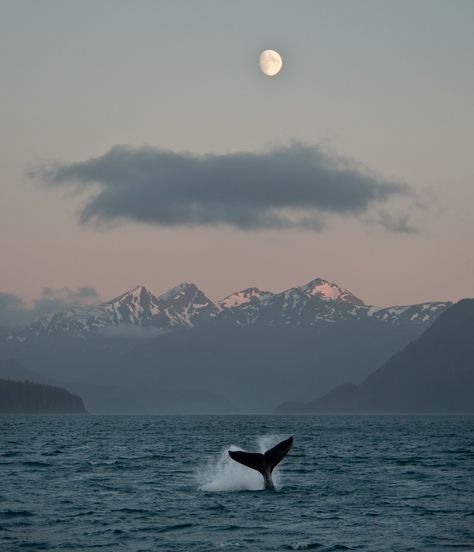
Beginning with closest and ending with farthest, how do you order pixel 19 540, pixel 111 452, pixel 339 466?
1. pixel 19 540
2. pixel 339 466
3. pixel 111 452

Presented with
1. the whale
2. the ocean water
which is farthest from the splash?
the whale

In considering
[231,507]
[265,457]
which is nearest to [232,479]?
[265,457]

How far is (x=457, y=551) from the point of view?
3378cm

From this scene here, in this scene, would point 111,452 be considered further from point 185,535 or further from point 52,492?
point 185,535

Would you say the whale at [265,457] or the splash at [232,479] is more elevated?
the whale at [265,457]

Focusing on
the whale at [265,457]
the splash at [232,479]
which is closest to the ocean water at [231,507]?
the splash at [232,479]

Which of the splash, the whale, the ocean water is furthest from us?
the splash

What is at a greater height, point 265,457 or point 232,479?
point 265,457

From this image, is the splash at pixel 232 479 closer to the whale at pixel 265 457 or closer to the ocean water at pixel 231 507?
the ocean water at pixel 231 507

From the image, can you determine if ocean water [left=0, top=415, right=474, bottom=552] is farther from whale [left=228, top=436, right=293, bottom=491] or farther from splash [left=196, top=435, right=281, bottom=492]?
whale [left=228, top=436, right=293, bottom=491]

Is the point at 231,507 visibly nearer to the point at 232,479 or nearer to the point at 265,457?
the point at 265,457

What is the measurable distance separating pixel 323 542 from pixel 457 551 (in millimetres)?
4653

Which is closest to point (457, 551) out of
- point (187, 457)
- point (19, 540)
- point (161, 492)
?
point (19, 540)

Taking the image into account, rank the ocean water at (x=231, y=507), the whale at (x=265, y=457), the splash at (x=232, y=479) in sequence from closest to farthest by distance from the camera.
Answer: the ocean water at (x=231, y=507)
the whale at (x=265, y=457)
the splash at (x=232, y=479)
